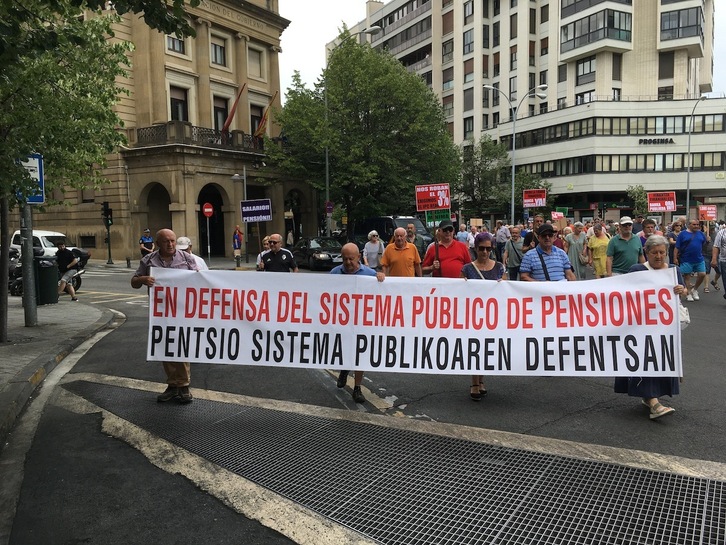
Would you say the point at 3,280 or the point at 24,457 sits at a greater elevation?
the point at 3,280

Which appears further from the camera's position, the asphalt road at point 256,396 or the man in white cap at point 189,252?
the man in white cap at point 189,252

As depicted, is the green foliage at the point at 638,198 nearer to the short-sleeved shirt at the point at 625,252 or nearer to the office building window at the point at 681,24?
the office building window at the point at 681,24

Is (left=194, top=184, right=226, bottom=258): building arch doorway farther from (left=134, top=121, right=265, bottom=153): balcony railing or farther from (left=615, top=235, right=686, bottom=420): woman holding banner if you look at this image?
(left=615, top=235, right=686, bottom=420): woman holding banner

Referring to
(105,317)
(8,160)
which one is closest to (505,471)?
(8,160)

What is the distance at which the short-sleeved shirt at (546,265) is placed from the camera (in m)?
6.48

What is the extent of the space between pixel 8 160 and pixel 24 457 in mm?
4384

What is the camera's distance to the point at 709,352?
7.75 metres

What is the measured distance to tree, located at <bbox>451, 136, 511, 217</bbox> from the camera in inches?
2229

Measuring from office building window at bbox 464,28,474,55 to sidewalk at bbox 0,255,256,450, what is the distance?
193 ft

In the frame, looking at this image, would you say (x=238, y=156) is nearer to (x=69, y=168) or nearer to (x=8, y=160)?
(x=69, y=168)

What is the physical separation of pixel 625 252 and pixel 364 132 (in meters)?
23.0

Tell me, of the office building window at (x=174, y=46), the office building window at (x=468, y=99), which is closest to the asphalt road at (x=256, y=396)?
the office building window at (x=174, y=46)

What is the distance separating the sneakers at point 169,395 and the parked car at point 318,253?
16.9 meters

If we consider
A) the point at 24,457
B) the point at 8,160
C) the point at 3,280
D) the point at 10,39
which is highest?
the point at 10,39
